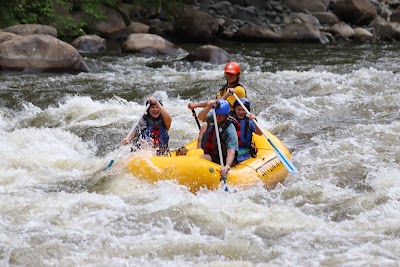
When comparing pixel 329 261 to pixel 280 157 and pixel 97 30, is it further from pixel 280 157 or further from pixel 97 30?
pixel 97 30

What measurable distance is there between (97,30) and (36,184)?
548 inches

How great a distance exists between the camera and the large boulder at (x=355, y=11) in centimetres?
2450

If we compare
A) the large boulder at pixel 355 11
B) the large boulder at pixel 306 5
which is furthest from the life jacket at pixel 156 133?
the large boulder at pixel 306 5

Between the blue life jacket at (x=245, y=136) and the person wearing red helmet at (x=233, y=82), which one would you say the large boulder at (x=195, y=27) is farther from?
the blue life jacket at (x=245, y=136)

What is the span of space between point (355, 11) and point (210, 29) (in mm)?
6971

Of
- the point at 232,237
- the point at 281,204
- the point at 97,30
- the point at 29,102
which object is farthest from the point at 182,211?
the point at 97,30

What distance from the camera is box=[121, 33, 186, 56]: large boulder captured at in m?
17.0

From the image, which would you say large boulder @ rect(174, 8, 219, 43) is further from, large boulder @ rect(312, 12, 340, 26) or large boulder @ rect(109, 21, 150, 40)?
large boulder @ rect(312, 12, 340, 26)

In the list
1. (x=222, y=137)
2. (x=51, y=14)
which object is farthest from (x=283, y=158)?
(x=51, y=14)

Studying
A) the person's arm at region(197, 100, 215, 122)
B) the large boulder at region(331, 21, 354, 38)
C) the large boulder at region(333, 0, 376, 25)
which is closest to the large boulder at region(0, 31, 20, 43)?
the person's arm at region(197, 100, 215, 122)

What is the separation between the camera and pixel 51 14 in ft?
58.5

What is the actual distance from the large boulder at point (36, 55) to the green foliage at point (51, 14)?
157 inches

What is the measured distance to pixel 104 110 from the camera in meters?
9.98

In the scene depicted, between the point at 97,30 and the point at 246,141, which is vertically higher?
the point at 246,141
